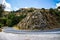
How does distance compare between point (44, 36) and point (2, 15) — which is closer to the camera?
point (44, 36)

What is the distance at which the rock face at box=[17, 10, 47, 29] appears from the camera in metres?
1.72

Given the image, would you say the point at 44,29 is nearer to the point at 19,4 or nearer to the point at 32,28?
the point at 32,28

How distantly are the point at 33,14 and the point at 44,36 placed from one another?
0.76 feet

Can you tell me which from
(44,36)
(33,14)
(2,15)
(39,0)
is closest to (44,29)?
(44,36)

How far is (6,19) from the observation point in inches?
71.0

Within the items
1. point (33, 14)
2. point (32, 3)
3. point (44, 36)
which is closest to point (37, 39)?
point (44, 36)

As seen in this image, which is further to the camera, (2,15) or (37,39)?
(2,15)

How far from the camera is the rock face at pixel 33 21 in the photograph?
1723mm

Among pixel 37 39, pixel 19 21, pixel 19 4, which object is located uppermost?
pixel 19 4

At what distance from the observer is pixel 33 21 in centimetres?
174

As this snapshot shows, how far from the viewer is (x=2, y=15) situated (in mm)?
1834

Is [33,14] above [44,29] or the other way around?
above

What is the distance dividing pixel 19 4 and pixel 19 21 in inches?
6.4

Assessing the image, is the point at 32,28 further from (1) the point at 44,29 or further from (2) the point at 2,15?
(2) the point at 2,15
